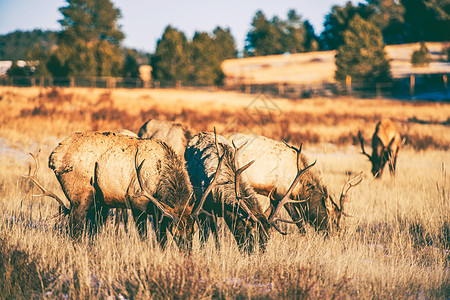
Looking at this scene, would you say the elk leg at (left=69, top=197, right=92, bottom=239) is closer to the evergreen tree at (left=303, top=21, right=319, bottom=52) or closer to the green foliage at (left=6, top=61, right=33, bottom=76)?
the green foliage at (left=6, top=61, right=33, bottom=76)

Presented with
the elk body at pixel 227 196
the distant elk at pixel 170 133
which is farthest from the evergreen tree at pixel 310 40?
the elk body at pixel 227 196

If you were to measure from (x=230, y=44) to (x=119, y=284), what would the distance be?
90.0m

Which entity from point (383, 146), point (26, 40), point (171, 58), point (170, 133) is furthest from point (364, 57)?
point (26, 40)

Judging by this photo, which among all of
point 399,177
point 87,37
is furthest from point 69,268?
point 87,37

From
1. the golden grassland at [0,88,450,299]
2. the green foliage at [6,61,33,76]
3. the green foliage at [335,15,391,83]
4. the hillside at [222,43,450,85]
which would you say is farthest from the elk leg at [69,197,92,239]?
the hillside at [222,43,450,85]

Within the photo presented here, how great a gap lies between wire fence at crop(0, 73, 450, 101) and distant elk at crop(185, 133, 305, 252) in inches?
1510

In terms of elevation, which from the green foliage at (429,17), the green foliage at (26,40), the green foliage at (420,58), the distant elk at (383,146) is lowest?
the distant elk at (383,146)

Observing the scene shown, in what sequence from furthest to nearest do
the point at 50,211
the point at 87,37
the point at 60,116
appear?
1. the point at 87,37
2. the point at 60,116
3. the point at 50,211

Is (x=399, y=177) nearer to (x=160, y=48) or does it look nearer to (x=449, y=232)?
(x=449, y=232)

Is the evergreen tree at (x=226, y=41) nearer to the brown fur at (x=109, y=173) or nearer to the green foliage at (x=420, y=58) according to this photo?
the green foliage at (x=420, y=58)

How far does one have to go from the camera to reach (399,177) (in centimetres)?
934

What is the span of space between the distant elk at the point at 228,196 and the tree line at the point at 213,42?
41863mm

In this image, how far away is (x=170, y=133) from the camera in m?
7.62

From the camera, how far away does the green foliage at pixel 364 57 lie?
4738 centimetres
